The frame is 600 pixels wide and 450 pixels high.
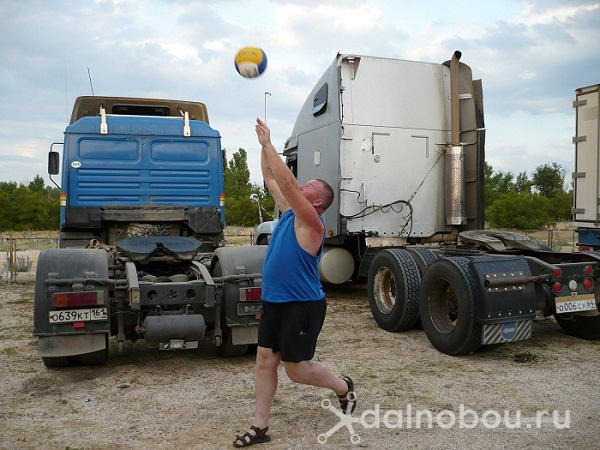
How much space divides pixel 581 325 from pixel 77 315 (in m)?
5.54

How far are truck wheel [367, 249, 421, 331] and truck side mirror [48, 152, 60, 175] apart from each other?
4367 mm

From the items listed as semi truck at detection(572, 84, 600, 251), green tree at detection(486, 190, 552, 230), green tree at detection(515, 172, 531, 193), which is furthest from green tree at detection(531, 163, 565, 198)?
semi truck at detection(572, 84, 600, 251)

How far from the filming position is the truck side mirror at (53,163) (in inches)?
312

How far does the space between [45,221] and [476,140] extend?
38.2 meters

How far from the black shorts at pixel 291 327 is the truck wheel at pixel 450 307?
2611mm

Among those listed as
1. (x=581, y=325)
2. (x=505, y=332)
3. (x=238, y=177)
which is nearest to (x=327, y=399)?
(x=505, y=332)

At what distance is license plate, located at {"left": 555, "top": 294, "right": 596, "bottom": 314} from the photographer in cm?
639

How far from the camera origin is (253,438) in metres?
3.90

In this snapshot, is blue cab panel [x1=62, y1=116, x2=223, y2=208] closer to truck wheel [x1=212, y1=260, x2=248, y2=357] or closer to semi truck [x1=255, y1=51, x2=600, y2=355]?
truck wheel [x1=212, y1=260, x2=248, y2=357]

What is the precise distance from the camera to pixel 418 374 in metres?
5.68

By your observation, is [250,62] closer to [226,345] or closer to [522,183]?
[226,345]

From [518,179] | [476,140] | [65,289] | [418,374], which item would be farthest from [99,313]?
[518,179]

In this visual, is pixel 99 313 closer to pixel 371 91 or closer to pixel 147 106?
pixel 147 106

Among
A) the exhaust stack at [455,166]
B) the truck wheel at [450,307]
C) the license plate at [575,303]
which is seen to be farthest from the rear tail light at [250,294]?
the exhaust stack at [455,166]
